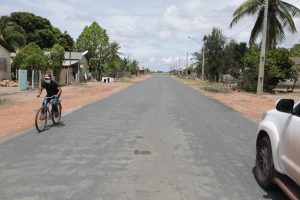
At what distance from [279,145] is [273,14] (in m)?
35.4

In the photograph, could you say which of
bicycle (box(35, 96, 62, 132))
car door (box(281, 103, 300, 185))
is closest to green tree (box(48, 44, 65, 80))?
bicycle (box(35, 96, 62, 132))

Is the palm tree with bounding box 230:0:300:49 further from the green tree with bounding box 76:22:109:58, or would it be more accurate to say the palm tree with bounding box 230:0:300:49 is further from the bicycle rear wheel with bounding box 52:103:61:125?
the green tree with bounding box 76:22:109:58

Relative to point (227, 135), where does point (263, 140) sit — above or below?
above

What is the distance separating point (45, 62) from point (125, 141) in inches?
1287

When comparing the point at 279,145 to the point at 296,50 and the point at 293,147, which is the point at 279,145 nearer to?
the point at 293,147

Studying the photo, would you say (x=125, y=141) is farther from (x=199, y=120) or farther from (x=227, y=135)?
(x=199, y=120)

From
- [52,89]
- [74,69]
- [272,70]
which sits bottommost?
[74,69]

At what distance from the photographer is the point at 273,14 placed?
3962 cm

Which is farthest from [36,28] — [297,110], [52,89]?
[297,110]

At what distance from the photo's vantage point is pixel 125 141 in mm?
11016

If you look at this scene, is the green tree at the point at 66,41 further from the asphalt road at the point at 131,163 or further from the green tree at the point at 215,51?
the asphalt road at the point at 131,163

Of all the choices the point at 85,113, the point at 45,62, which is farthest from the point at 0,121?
the point at 45,62

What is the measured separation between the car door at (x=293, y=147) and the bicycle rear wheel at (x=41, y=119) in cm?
811

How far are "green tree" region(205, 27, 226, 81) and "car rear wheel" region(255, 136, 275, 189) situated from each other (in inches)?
2422
